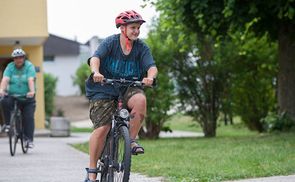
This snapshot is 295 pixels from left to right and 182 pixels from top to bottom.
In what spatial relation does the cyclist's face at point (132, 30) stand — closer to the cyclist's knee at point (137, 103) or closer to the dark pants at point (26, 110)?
the cyclist's knee at point (137, 103)

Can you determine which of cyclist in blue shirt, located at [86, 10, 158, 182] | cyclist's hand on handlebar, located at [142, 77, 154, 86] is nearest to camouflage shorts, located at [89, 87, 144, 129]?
cyclist in blue shirt, located at [86, 10, 158, 182]

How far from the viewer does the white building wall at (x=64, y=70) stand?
6831cm

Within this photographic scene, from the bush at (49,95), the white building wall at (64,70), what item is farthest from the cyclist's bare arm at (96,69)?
the white building wall at (64,70)

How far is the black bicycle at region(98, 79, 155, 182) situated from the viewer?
21.9 ft

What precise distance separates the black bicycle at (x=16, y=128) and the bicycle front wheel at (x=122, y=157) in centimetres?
592

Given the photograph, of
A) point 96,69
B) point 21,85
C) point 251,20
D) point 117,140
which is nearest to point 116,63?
point 96,69

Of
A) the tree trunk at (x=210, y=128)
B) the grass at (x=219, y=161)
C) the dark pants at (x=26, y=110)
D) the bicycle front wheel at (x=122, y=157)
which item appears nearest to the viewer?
the bicycle front wheel at (x=122, y=157)

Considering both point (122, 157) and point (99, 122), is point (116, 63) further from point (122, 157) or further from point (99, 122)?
point (122, 157)

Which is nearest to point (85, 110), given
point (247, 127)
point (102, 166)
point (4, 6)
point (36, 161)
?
point (247, 127)

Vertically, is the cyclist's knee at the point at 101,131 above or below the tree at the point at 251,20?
below

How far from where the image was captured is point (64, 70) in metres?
69.8

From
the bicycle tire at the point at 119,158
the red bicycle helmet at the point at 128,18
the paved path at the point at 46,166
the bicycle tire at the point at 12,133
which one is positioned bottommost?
the paved path at the point at 46,166

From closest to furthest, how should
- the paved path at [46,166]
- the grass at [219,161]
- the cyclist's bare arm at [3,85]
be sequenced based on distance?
1. the grass at [219,161]
2. the paved path at [46,166]
3. the cyclist's bare arm at [3,85]

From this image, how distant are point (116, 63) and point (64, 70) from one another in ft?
207
